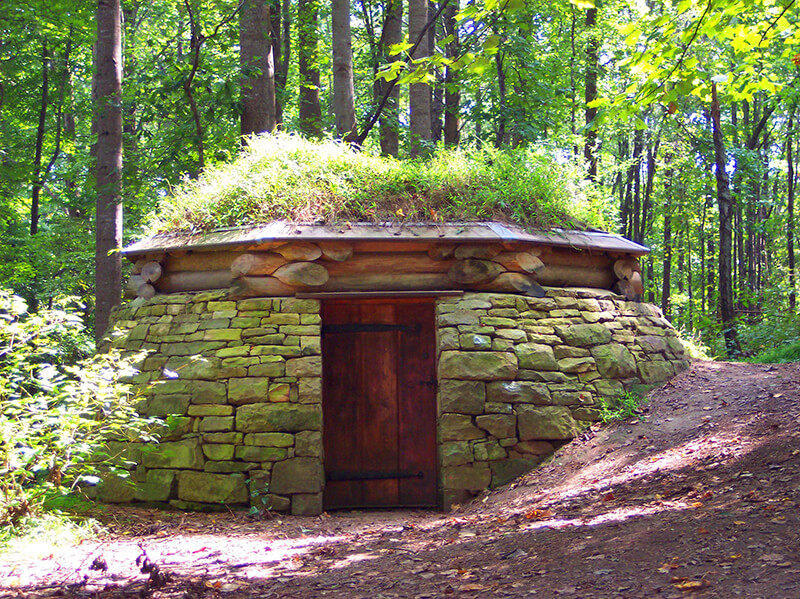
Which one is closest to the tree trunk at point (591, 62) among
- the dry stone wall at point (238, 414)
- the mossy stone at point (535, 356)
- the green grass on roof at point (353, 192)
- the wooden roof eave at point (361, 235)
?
the green grass on roof at point (353, 192)

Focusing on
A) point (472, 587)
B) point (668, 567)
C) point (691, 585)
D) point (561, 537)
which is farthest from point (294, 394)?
point (691, 585)

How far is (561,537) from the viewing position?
3.75 metres

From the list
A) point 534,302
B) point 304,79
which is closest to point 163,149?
point 304,79

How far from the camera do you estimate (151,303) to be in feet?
21.0

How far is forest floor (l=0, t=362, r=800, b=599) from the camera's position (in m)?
2.99

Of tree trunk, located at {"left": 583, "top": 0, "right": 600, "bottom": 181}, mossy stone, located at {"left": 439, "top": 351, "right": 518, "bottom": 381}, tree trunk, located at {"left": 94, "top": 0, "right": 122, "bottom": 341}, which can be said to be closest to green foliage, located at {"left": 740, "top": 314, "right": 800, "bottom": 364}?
tree trunk, located at {"left": 583, "top": 0, "right": 600, "bottom": 181}

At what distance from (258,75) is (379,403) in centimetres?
533

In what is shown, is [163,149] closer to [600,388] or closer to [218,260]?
[218,260]

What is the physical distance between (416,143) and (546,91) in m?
3.61

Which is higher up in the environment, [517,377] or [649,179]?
[649,179]

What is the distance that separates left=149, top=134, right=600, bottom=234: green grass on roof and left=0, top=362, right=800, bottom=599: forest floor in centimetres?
236

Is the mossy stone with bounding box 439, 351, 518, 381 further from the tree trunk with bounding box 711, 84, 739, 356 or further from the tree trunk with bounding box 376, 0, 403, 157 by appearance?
the tree trunk with bounding box 711, 84, 739, 356

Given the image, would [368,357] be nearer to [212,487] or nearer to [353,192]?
[353,192]

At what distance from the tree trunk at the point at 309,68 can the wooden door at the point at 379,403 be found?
246 inches
